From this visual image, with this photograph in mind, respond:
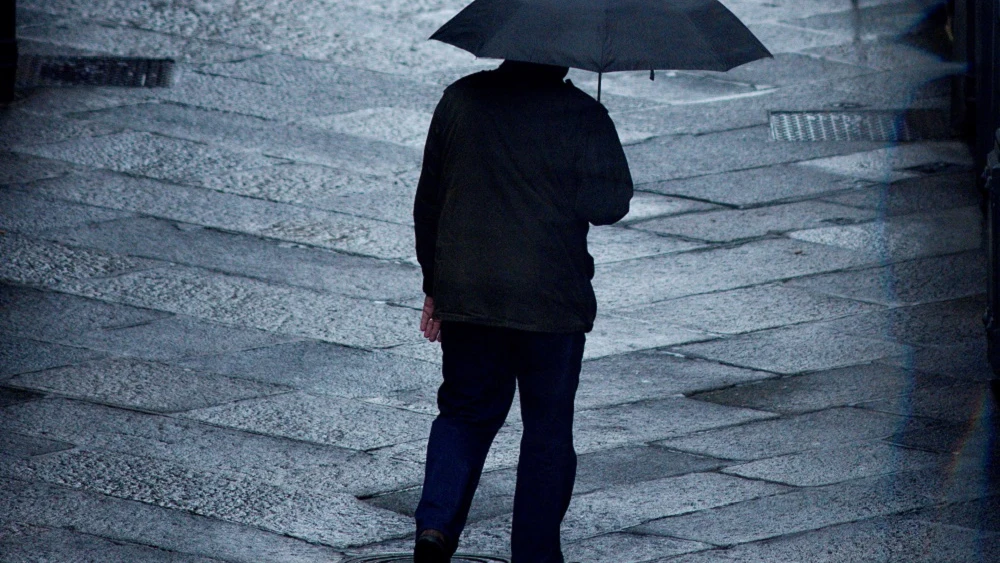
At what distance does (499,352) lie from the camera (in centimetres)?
451

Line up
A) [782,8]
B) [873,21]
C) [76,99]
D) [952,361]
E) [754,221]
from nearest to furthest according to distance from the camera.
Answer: [952,361]
[754,221]
[76,99]
[873,21]
[782,8]

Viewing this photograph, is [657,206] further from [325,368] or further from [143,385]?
[143,385]

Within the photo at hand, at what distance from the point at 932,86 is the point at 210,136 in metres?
5.08

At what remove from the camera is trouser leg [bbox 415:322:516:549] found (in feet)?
14.8

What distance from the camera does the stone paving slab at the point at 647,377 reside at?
6.28 meters

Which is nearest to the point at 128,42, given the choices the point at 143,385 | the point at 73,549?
the point at 143,385

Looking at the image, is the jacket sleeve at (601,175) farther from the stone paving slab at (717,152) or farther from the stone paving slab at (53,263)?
the stone paving slab at (717,152)

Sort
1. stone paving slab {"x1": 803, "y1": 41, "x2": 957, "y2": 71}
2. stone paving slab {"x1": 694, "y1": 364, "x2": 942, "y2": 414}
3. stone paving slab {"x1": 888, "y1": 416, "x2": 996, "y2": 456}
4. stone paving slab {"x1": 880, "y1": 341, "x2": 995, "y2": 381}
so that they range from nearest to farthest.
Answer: stone paving slab {"x1": 888, "y1": 416, "x2": 996, "y2": 456} → stone paving slab {"x1": 694, "y1": 364, "x2": 942, "y2": 414} → stone paving slab {"x1": 880, "y1": 341, "x2": 995, "y2": 381} → stone paving slab {"x1": 803, "y1": 41, "x2": 957, "y2": 71}

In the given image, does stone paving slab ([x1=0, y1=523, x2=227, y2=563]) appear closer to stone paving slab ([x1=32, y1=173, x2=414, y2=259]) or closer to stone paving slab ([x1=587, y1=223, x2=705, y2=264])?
stone paving slab ([x1=32, y1=173, x2=414, y2=259])

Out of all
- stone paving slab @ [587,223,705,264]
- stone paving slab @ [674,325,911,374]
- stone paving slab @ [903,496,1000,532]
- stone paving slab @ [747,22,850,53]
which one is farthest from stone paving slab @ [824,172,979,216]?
stone paving slab @ [903,496,1000,532]

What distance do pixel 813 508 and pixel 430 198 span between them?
172cm

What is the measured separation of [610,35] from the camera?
14.1 ft

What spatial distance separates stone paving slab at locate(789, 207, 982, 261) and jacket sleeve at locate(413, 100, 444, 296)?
396 cm

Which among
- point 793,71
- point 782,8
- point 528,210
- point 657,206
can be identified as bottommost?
point 657,206
